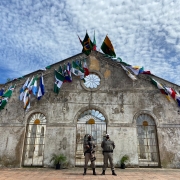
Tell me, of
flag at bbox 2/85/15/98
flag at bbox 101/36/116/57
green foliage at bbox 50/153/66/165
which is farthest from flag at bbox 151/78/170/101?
flag at bbox 2/85/15/98

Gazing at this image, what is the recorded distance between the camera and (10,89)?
1151 centimetres

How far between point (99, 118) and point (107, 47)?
17.0ft

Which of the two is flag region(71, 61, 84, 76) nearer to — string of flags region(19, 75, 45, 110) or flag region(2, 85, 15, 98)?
string of flags region(19, 75, 45, 110)

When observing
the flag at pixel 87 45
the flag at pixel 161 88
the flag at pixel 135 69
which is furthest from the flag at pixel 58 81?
the flag at pixel 161 88

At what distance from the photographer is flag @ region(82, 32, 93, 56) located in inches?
482

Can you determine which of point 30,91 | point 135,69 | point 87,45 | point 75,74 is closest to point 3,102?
point 30,91

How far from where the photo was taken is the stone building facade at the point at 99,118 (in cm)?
1029

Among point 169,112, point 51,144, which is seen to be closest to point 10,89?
point 51,144

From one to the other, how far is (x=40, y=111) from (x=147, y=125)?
6822 mm

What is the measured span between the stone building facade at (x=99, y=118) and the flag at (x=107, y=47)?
3.22 ft

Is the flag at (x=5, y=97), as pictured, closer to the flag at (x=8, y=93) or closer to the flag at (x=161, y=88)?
the flag at (x=8, y=93)

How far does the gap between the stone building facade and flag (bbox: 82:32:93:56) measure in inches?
54.1

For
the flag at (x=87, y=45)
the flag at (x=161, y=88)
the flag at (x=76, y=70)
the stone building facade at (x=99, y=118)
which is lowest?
the stone building facade at (x=99, y=118)

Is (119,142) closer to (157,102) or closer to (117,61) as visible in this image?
(157,102)
